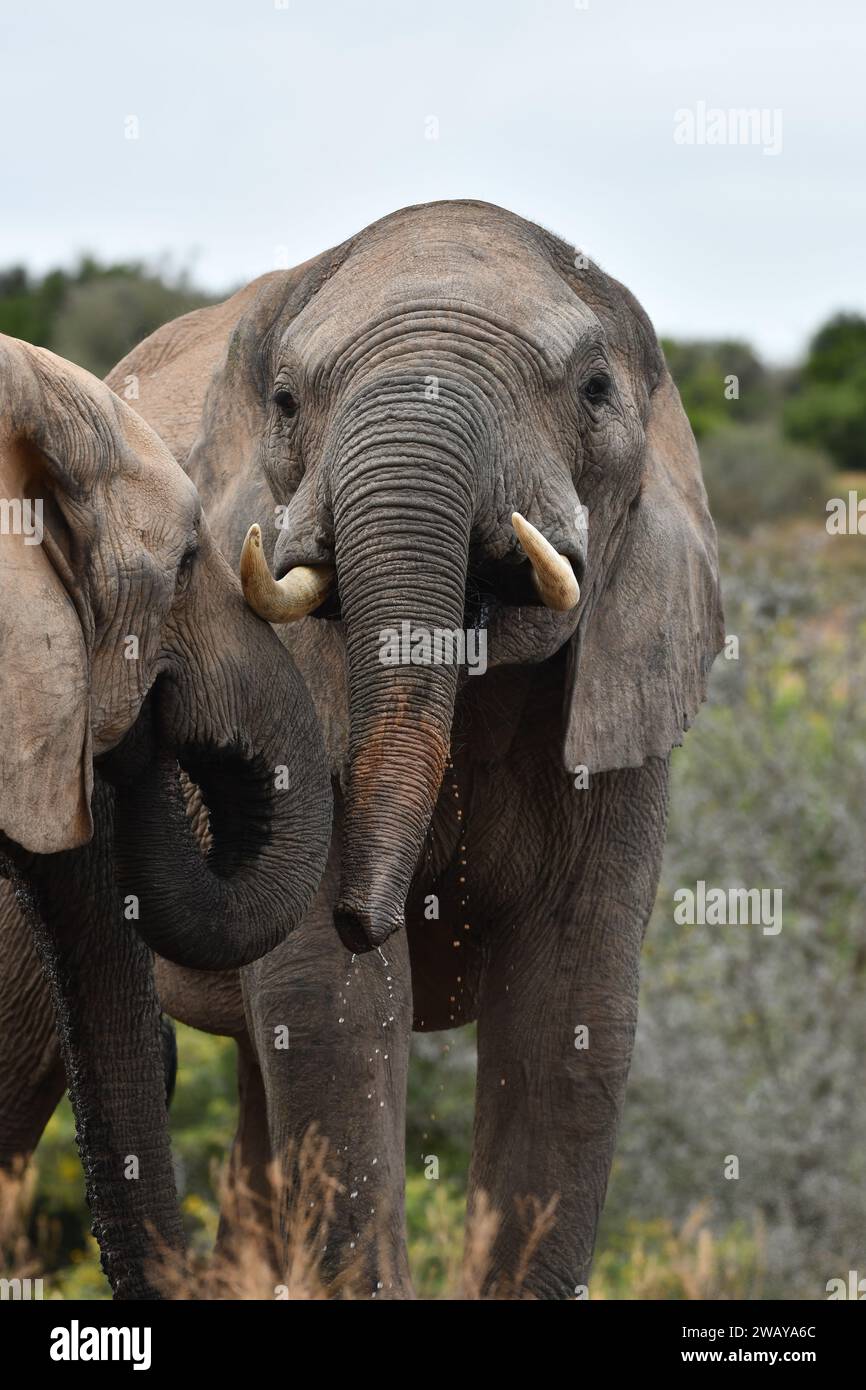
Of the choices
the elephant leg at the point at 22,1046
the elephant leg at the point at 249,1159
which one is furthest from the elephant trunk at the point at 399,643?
the elephant leg at the point at 249,1159

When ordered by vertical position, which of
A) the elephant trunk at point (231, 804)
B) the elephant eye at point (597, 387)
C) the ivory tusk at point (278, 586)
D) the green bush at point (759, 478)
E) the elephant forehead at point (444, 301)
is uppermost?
the green bush at point (759, 478)

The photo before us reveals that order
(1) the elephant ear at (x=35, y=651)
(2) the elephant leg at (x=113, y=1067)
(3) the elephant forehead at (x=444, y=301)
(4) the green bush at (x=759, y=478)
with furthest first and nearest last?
(4) the green bush at (x=759, y=478) → (2) the elephant leg at (x=113, y=1067) → (3) the elephant forehead at (x=444, y=301) → (1) the elephant ear at (x=35, y=651)

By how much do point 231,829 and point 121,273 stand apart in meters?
32.4

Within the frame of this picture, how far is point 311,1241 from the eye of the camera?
20.5ft

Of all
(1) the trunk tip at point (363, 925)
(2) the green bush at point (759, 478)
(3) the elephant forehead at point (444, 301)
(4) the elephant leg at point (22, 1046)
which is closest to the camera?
(1) the trunk tip at point (363, 925)

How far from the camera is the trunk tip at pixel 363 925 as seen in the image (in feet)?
18.0

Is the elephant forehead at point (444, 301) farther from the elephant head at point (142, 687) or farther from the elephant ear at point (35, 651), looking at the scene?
the elephant ear at point (35, 651)

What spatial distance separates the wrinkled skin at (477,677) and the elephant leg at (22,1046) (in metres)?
0.99

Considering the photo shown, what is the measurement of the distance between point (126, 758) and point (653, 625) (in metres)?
1.41

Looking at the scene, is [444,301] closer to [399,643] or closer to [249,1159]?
[399,643]

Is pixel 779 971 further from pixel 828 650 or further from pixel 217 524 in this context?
pixel 217 524

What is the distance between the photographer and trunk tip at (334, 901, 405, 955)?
18.0 ft

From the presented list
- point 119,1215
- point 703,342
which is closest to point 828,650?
point 119,1215
